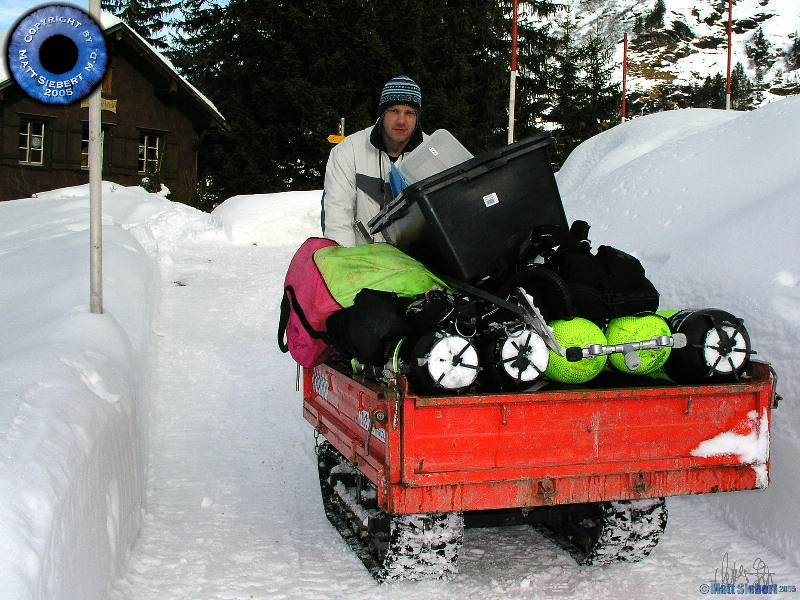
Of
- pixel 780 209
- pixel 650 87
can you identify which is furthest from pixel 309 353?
pixel 650 87

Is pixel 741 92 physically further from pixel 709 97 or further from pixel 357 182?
pixel 357 182

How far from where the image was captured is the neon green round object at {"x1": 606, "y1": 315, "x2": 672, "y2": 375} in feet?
10.6

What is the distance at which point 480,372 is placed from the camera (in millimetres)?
3234

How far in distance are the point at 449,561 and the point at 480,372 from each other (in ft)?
2.99

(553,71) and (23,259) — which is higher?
(553,71)

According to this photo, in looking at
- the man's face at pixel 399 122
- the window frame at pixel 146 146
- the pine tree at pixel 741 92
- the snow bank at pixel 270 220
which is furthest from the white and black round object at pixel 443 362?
the pine tree at pixel 741 92

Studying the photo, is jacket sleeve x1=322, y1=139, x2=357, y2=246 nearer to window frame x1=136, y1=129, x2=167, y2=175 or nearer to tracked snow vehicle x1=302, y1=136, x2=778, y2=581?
tracked snow vehicle x1=302, y1=136, x2=778, y2=581

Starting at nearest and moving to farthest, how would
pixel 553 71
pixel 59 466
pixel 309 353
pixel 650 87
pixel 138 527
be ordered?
pixel 59 466 < pixel 309 353 < pixel 138 527 < pixel 553 71 < pixel 650 87

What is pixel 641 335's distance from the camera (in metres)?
3.24

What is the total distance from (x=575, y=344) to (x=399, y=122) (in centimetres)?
215

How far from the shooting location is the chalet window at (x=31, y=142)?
21875mm

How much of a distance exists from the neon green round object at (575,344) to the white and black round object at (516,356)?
11cm

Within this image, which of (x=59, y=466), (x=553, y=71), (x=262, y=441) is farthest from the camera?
(x=553, y=71)

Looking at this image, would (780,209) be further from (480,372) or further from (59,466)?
(59,466)
